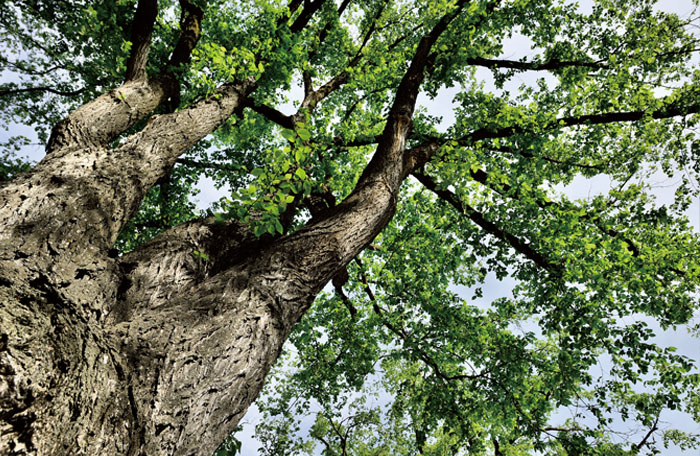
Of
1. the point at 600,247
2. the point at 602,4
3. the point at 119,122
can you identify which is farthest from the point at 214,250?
the point at 602,4

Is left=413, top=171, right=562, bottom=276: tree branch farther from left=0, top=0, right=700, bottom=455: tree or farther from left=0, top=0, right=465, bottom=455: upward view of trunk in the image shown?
left=0, top=0, right=465, bottom=455: upward view of trunk

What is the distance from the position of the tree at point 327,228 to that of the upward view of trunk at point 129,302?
0.5 inches

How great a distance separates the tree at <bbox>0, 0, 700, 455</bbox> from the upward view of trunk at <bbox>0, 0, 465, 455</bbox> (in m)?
0.01

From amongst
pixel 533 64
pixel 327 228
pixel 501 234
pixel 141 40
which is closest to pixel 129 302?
pixel 327 228

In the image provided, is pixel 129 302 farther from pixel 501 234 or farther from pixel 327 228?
pixel 501 234

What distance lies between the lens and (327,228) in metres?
3.07

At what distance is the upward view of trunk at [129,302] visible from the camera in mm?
1327

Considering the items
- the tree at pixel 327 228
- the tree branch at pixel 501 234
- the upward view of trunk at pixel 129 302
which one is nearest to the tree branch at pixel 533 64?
the tree at pixel 327 228

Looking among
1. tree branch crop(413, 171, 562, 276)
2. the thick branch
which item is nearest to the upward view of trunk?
the thick branch

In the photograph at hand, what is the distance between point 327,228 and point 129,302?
1629 mm

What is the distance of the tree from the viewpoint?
1705 mm

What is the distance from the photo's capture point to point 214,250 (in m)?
3.22

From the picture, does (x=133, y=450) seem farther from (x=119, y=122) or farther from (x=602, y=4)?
(x=602, y=4)

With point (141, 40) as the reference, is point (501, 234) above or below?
below
